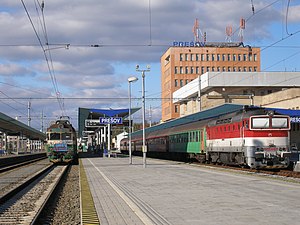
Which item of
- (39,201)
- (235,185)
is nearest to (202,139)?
(235,185)

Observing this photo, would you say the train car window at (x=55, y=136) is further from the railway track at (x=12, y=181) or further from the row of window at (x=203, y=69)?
the row of window at (x=203, y=69)

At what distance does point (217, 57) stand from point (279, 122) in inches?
3601

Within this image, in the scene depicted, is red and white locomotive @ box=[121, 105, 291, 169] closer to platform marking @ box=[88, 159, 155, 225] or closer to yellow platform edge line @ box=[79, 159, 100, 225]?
platform marking @ box=[88, 159, 155, 225]

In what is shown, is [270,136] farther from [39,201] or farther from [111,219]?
[111,219]

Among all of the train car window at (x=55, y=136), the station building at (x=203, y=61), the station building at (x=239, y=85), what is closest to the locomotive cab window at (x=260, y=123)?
the train car window at (x=55, y=136)

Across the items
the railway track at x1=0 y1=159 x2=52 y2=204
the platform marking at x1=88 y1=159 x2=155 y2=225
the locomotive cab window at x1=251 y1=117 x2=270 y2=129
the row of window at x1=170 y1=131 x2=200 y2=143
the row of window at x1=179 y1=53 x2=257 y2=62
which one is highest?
the row of window at x1=179 y1=53 x2=257 y2=62

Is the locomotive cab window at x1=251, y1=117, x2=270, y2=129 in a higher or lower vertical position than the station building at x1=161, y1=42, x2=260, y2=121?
lower

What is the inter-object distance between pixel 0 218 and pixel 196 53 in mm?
104174

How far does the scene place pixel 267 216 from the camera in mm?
10945

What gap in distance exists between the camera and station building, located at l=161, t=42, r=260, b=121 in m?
114

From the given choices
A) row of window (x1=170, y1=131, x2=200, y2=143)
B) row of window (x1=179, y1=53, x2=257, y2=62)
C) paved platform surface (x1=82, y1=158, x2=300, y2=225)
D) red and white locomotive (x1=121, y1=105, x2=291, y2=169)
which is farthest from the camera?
row of window (x1=179, y1=53, x2=257, y2=62)

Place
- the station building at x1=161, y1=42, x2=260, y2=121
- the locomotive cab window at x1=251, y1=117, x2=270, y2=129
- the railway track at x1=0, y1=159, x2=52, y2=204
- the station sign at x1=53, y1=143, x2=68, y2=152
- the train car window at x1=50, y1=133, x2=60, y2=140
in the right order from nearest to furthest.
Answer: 1. the railway track at x1=0, y1=159, x2=52, y2=204
2. the locomotive cab window at x1=251, y1=117, x2=270, y2=129
3. the station sign at x1=53, y1=143, x2=68, y2=152
4. the train car window at x1=50, y1=133, x2=60, y2=140
5. the station building at x1=161, y1=42, x2=260, y2=121

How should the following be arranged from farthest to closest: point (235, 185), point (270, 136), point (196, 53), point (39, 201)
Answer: point (196, 53)
point (270, 136)
point (235, 185)
point (39, 201)

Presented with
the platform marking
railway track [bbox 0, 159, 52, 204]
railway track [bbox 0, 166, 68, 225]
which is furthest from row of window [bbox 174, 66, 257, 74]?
the platform marking
